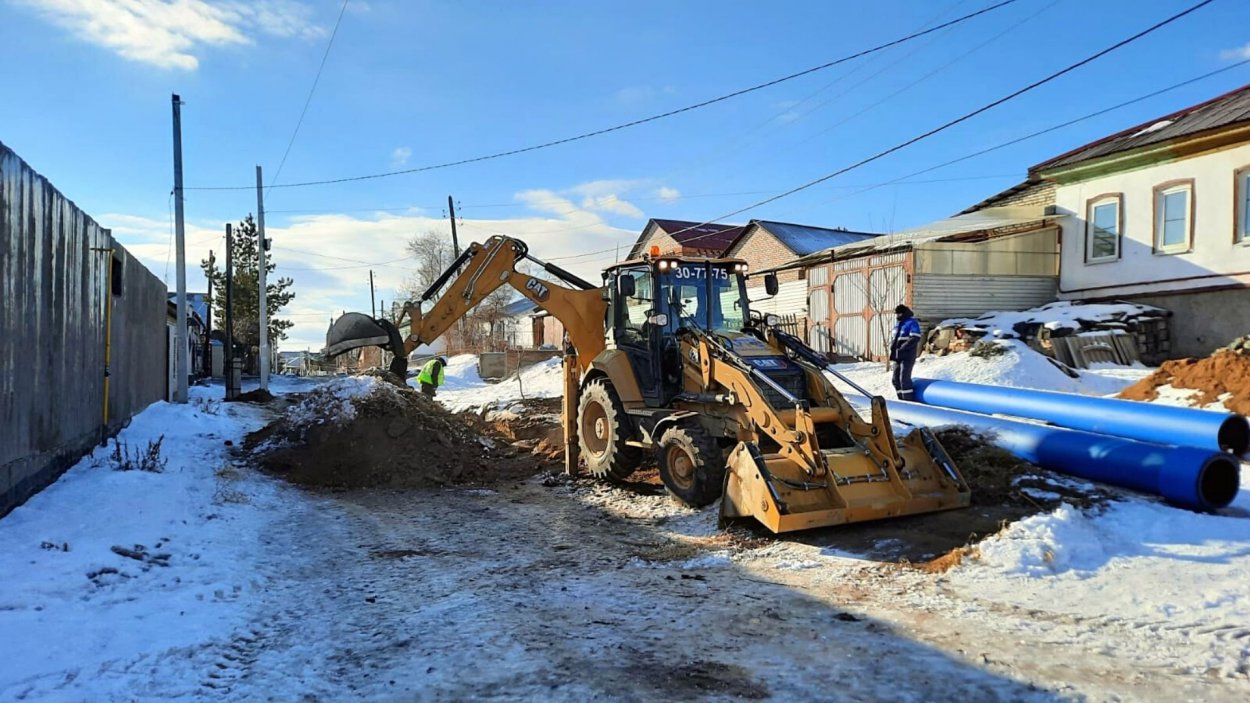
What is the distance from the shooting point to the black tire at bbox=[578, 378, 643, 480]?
9.50 m

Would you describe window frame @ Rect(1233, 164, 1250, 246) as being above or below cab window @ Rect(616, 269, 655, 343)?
above

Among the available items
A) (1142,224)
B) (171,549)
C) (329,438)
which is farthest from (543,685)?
(1142,224)

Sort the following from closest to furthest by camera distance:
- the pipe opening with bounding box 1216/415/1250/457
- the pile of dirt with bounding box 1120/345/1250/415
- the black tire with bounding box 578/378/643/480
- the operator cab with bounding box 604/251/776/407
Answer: the pipe opening with bounding box 1216/415/1250/457
the operator cab with bounding box 604/251/776/407
the black tire with bounding box 578/378/643/480
the pile of dirt with bounding box 1120/345/1250/415

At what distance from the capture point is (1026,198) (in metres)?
22.8

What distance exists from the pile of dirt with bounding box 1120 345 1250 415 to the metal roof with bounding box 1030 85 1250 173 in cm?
675

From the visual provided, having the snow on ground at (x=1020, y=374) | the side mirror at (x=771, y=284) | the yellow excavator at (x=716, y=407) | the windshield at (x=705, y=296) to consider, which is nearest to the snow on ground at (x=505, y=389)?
the yellow excavator at (x=716, y=407)

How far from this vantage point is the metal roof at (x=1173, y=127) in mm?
16312

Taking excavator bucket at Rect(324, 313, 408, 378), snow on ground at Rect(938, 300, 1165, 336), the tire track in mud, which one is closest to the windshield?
the tire track in mud

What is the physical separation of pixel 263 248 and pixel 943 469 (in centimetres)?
2274

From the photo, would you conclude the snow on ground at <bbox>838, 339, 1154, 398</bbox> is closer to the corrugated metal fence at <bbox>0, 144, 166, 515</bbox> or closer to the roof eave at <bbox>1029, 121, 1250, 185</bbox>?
the roof eave at <bbox>1029, 121, 1250, 185</bbox>

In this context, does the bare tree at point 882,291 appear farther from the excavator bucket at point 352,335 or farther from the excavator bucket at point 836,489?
the excavator bucket at point 836,489

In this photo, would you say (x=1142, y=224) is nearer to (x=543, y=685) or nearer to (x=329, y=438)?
(x=329, y=438)

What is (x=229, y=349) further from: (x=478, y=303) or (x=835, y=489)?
(x=835, y=489)

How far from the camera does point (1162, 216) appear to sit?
17.6m
